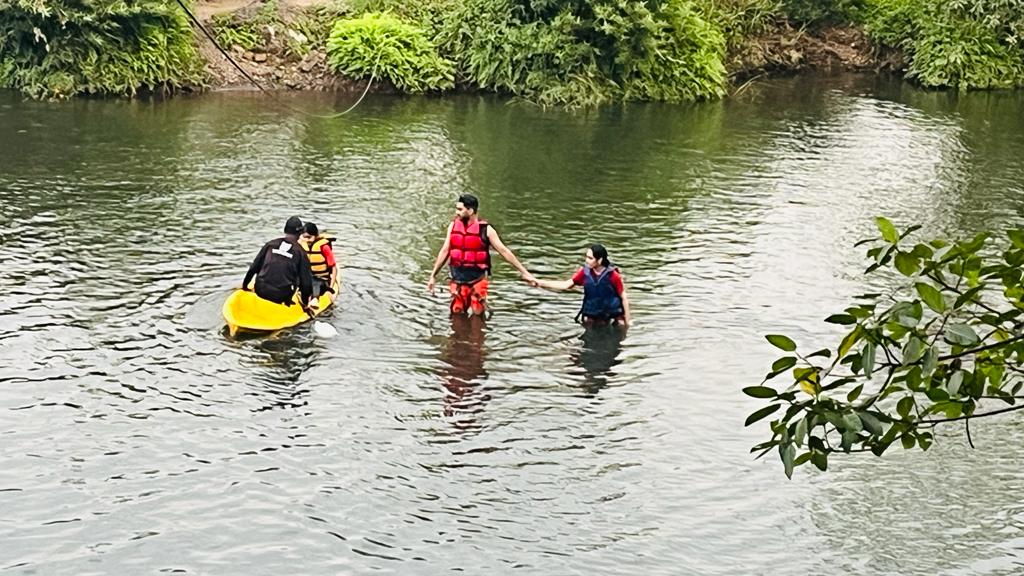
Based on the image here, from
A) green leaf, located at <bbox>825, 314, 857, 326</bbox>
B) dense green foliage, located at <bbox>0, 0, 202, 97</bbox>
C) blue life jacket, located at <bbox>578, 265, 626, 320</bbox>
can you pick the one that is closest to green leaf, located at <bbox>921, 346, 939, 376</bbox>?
green leaf, located at <bbox>825, 314, 857, 326</bbox>

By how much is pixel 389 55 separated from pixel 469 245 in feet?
54.8

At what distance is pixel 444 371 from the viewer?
578 inches

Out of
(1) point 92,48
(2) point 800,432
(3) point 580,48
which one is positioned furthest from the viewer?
(3) point 580,48

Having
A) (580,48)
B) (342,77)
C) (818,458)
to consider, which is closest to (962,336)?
(818,458)

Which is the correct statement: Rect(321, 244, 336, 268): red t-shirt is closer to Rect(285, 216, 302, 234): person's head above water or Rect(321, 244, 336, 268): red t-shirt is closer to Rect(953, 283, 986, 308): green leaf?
Rect(285, 216, 302, 234): person's head above water

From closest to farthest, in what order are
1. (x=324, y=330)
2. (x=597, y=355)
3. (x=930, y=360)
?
(x=930, y=360), (x=597, y=355), (x=324, y=330)

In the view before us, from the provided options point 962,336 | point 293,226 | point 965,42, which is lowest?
point 293,226

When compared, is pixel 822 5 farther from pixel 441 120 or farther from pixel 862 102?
pixel 441 120

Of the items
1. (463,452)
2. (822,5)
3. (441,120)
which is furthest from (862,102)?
(463,452)

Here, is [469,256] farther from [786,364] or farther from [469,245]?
[786,364]

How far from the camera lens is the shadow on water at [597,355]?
1452 centimetres

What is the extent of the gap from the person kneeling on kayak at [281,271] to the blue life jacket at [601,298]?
3286 mm

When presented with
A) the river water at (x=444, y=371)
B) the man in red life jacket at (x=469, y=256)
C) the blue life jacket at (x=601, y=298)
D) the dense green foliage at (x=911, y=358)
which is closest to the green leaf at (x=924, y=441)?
the dense green foliage at (x=911, y=358)

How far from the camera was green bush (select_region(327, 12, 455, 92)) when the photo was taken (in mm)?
31484
